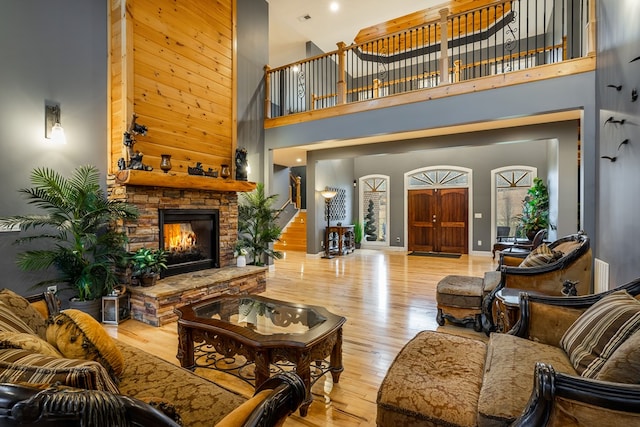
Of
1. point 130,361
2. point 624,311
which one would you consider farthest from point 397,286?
point 130,361

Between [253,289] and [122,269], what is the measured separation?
1.79 metres

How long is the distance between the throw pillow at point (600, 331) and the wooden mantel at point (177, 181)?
422 centimetres

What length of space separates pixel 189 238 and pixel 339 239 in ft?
15.9

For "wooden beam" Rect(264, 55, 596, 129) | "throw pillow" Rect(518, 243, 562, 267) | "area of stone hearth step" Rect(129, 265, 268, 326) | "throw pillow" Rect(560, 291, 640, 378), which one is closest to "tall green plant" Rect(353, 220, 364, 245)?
"wooden beam" Rect(264, 55, 596, 129)

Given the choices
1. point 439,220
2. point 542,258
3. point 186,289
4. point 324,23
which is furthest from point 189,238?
point 439,220

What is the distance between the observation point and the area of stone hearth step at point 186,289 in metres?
3.69

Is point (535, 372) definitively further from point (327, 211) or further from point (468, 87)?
point (327, 211)

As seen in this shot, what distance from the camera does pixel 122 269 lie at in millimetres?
4051

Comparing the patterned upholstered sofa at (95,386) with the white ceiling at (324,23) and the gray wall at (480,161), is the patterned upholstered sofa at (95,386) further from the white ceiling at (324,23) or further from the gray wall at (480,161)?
the gray wall at (480,161)

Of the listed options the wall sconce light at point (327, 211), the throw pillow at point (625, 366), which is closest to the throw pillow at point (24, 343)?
the throw pillow at point (625, 366)

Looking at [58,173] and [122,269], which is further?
[122,269]

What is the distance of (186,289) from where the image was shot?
3980 mm

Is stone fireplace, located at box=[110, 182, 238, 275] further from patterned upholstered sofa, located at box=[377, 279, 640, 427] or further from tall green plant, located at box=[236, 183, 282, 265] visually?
patterned upholstered sofa, located at box=[377, 279, 640, 427]

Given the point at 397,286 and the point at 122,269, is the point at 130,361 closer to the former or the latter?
the point at 122,269
